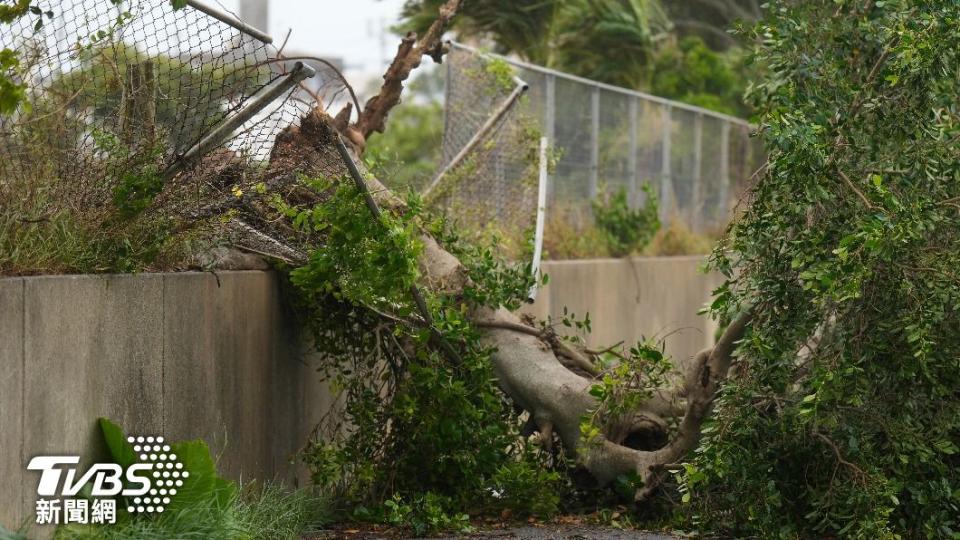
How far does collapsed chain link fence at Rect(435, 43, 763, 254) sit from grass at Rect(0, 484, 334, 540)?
115 inches

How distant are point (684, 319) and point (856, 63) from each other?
10414 millimetres

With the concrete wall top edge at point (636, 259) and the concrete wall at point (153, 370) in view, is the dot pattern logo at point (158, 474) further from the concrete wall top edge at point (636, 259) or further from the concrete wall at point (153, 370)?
the concrete wall top edge at point (636, 259)

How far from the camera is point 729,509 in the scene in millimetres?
A: 7621

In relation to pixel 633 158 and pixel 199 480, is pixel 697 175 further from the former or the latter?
pixel 199 480

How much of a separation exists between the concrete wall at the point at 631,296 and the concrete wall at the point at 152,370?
3.98m

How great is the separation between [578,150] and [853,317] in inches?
317

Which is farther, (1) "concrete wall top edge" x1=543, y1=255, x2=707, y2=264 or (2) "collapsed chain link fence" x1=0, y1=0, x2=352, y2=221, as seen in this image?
(1) "concrete wall top edge" x1=543, y1=255, x2=707, y2=264

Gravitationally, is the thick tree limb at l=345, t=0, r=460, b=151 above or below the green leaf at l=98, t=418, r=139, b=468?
above

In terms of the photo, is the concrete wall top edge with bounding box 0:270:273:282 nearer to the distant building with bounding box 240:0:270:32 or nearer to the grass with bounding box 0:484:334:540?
the grass with bounding box 0:484:334:540

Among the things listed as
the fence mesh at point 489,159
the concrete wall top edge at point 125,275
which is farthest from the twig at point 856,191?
the fence mesh at point 489,159

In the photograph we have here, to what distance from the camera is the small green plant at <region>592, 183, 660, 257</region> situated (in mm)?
15656

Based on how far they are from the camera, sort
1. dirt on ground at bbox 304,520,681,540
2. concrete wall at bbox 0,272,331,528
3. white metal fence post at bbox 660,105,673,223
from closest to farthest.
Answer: concrete wall at bbox 0,272,331,528
dirt on ground at bbox 304,520,681,540
white metal fence post at bbox 660,105,673,223

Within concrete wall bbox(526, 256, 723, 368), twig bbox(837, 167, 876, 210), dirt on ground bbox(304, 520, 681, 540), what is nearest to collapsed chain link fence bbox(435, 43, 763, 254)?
twig bbox(837, 167, 876, 210)

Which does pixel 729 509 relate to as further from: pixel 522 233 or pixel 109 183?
pixel 522 233
